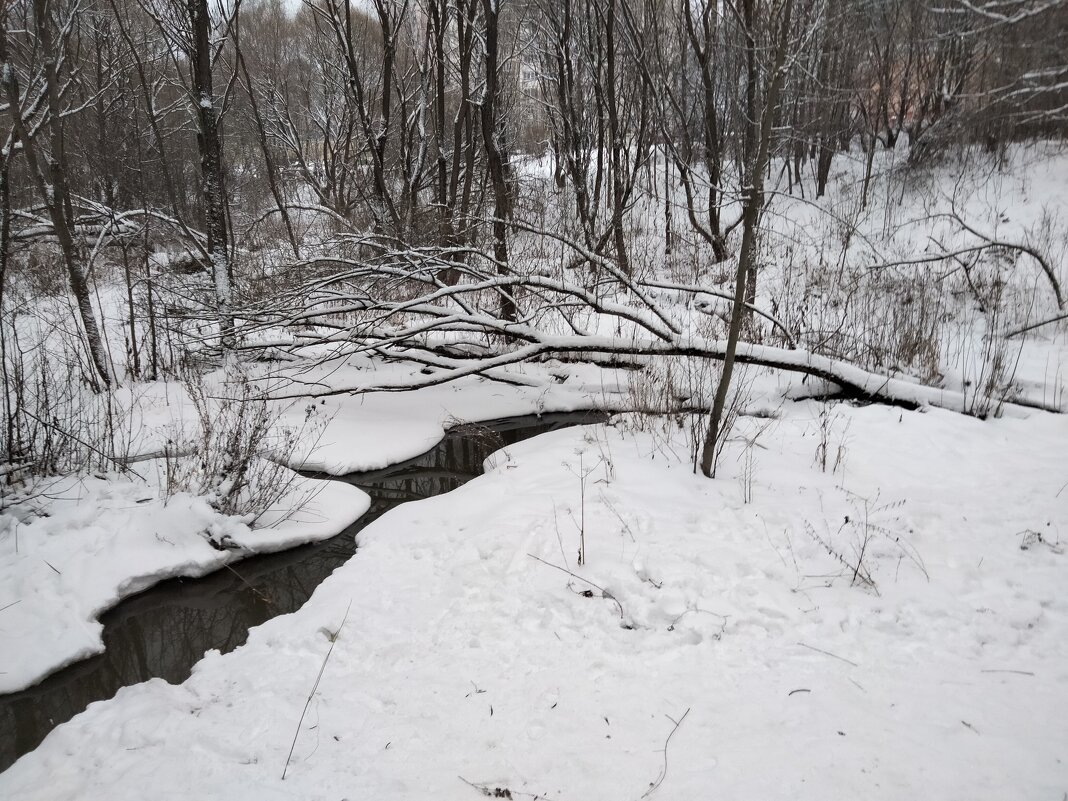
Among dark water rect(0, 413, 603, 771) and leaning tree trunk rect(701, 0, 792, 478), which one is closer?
dark water rect(0, 413, 603, 771)

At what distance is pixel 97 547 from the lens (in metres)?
3.79

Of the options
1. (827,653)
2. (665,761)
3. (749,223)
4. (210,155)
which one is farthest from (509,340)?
(665,761)

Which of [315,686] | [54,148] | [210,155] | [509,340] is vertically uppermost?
[210,155]

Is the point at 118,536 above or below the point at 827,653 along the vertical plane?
above

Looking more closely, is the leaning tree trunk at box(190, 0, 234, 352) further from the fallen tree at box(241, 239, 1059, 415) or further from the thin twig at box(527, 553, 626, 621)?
the thin twig at box(527, 553, 626, 621)

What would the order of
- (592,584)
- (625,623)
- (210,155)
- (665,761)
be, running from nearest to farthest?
(665,761) → (625,623) → (592,584) → (210,155)

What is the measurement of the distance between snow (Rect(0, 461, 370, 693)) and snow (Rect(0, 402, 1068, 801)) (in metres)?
0.70

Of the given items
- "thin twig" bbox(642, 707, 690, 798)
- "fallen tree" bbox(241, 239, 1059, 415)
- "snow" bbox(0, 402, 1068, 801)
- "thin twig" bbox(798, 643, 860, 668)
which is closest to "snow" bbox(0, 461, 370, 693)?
"snow" bbox(0, 402, 1068, 801)

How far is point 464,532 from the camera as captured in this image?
13.0ft

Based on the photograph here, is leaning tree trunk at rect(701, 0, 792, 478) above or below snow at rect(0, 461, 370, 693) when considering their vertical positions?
above

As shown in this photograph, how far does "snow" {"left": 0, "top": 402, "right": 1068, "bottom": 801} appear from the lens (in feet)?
7.00

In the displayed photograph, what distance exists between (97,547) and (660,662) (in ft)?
12.0

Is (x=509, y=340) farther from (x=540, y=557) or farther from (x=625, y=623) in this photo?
(x=625, y=623)

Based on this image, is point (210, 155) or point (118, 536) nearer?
point (118, 536)
